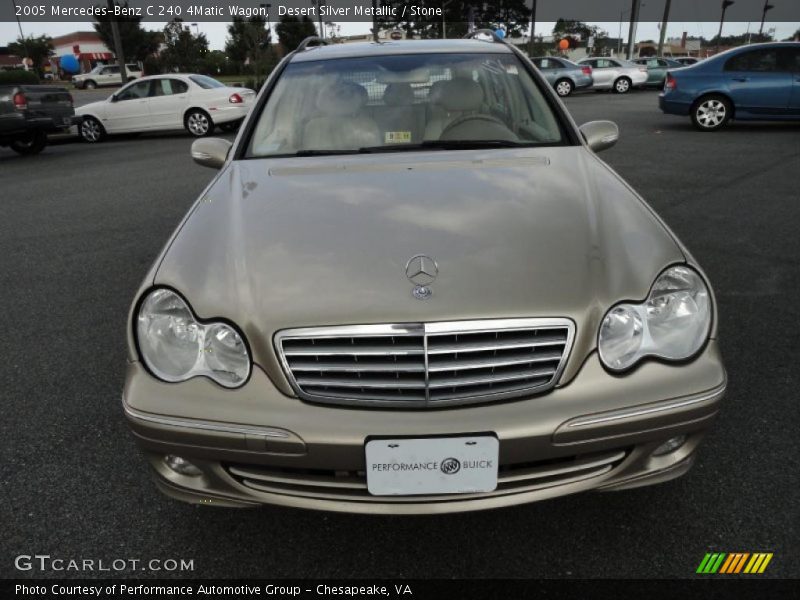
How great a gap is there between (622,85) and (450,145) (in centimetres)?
2280

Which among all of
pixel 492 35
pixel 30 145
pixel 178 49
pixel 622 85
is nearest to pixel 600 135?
pixel 492 35

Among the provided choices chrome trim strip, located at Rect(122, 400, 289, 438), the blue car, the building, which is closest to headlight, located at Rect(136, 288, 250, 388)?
chrome trim strip, located at Rect(122, 400, 289, 438)

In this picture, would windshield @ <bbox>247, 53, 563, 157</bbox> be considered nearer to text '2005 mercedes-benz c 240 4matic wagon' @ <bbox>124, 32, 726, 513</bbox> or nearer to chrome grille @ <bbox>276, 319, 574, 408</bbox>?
text '2005 mercedes-benz c 240 4matic wagon' @ <bbox>124, 32, 726, 513</bbox>

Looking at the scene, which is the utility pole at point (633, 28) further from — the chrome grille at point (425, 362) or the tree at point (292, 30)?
the chrome grille at point (425, 362)

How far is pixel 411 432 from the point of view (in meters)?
1.48

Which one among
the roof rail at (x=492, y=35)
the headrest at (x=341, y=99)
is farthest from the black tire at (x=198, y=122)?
the headrest at (x=341, y=99)

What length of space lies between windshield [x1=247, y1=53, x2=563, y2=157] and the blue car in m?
8.95

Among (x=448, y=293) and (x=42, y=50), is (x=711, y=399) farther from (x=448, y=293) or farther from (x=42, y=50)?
(x=42, y=50)

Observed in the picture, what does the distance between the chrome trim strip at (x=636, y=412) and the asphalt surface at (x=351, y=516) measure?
1.68 ft

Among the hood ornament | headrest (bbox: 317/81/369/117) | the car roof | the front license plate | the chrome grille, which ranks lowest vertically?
the front license plate

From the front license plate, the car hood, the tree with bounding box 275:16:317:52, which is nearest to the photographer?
the front license plate

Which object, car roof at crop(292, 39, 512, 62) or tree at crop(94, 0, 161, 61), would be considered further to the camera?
tree at crop(94, 0, 161, 61)

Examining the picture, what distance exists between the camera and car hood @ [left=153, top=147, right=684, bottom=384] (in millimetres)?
1590

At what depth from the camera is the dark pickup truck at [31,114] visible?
9773mm
